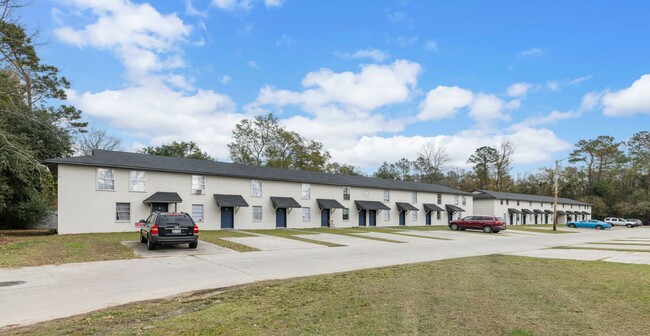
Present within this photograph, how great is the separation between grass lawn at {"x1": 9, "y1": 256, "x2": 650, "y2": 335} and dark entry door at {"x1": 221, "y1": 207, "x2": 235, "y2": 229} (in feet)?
70.1

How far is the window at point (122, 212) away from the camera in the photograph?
81.9 ft

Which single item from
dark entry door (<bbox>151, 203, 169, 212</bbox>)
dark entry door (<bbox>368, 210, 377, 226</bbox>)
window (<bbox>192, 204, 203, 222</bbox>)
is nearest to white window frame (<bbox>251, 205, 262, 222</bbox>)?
window (<bbox>192, 204, 203, 222</bbox>)

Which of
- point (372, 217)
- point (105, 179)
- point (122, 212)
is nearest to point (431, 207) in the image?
point (372, 217)

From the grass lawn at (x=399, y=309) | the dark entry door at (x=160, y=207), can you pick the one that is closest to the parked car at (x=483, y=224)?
the dark entry door at (x=160, y=207)

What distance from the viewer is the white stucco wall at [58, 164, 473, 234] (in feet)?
76.9

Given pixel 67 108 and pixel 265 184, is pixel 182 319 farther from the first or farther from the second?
pixel 67 108

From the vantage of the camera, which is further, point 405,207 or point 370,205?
point 405,207

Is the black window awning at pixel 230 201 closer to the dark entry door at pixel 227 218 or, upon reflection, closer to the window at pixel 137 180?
the dark entry door at pixel 227 218

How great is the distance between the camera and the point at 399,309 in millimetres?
6023

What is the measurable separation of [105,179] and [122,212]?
2.39 meters

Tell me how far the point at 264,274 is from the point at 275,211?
72.5 ft

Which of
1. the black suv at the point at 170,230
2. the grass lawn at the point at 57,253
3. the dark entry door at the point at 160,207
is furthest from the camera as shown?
the dark entry door at the point at 160,207

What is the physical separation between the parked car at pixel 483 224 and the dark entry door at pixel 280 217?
52.8 feet

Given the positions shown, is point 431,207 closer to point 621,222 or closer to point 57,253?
point 621,222
